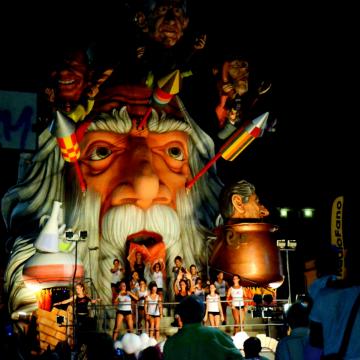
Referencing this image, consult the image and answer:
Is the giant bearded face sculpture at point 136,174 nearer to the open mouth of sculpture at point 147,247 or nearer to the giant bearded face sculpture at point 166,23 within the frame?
the open mouth of sculpture at point 147,247

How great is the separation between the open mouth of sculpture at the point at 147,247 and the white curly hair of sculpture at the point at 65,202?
44 cm

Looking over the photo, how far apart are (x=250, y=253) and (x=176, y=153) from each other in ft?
15.5

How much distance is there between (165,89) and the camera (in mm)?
19812

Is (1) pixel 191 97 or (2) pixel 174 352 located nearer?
(2) pixel 174 352

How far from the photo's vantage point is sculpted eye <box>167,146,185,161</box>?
2122 cm

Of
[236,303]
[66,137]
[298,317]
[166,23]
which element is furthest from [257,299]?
[166,23]

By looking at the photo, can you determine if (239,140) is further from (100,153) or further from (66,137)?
(66,137)

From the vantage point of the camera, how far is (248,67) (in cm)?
2283

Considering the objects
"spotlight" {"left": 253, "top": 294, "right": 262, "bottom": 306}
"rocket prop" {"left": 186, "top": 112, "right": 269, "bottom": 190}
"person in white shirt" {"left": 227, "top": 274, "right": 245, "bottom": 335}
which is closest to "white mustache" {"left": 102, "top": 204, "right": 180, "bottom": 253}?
"rocket prop" {"left": 186, "top": 112, "right": 269, "bottom": 190}

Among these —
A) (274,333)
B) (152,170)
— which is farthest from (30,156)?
(274,333)

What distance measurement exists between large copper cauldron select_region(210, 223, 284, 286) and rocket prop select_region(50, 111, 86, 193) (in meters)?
5.36

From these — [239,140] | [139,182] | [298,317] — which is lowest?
[298,317]

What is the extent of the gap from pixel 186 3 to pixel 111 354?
66.9 ft

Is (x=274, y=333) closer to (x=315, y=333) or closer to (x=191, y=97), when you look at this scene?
(x=191, y=97)
